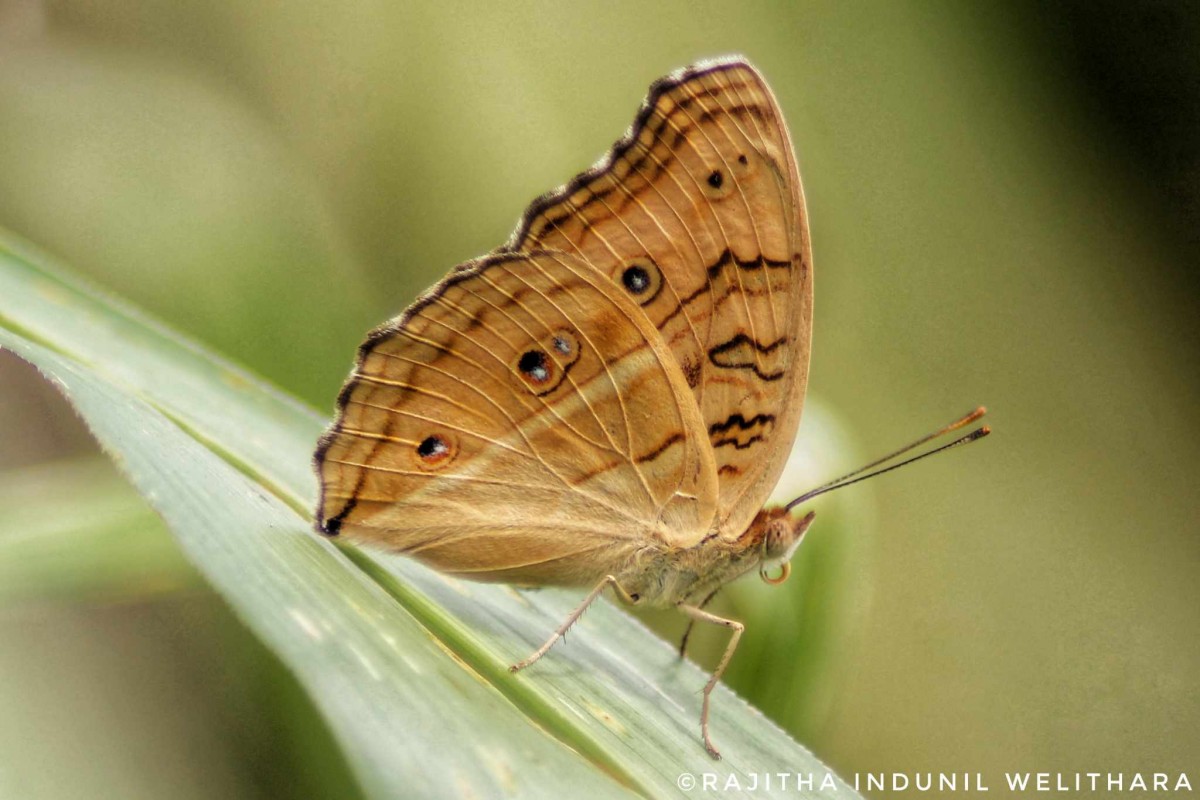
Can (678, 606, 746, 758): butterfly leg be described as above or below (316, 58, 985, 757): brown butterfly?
below

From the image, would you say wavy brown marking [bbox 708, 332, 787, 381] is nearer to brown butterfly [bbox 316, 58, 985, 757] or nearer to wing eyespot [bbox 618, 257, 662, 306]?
brown butterfly [bbox 316, 58, 985, 757]

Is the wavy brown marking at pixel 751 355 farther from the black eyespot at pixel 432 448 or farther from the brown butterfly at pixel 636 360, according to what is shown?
the black eyespot at pixel 432 448

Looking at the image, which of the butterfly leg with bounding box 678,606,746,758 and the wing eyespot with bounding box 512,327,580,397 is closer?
the butterfly leg with bounding box 678,606,746,758

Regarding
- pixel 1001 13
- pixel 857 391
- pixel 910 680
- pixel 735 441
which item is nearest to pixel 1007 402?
pixel 857 391

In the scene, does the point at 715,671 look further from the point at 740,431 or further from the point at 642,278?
the point at 642,278

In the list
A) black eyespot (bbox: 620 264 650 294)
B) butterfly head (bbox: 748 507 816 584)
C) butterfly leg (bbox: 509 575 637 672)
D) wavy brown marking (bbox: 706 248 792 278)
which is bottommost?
butterfly leg (bbox: 509 575 637 672)

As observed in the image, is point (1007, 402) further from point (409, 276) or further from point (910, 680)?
point (409, 276)

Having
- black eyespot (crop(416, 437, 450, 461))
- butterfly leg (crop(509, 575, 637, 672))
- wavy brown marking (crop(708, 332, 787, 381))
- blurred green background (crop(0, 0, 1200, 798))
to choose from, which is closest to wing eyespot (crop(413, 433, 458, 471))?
black eyespot (crop(416, 437, 450, 461))

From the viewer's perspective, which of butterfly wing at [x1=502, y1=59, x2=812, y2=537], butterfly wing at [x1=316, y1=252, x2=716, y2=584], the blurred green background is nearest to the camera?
butterfly wing at [x1=316, y1=252, x2=716, y2=584]

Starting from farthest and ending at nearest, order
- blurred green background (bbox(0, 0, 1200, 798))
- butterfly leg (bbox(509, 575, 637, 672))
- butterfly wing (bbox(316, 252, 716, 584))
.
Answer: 1. blurred green background (bbox(0, 0, 1200, 798))
2. butterfly wing (bbox(316, 252, 716, 584))
3. butterfly leg (bbox(509, 575, 637, 672))

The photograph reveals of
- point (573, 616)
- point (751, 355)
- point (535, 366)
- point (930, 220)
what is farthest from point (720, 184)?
point (930, 220)
